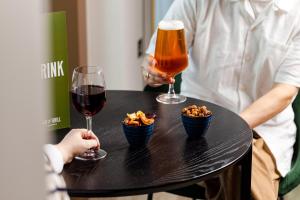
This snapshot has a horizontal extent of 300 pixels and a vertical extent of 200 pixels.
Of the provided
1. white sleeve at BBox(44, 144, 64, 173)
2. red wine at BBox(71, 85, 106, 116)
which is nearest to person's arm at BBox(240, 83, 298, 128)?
red wine at BBox(71, 85, 106, 116)

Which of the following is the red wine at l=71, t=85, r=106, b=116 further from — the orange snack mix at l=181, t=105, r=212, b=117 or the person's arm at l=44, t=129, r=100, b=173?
the orange snack mix at l=181, t=105, r=212, b=117

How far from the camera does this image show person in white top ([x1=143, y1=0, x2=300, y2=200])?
165cm

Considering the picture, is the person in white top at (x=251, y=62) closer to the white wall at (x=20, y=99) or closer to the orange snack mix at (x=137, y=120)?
the orange snack mix at (x=137, y=120)

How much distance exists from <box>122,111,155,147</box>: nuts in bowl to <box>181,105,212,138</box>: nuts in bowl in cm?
10

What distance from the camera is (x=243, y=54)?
5.74ft

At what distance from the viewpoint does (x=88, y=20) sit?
257 cm

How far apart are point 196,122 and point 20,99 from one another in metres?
0.98

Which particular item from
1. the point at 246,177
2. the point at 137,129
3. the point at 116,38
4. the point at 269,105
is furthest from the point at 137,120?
the point at 116,38

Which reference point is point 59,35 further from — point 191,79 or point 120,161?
point 191,79

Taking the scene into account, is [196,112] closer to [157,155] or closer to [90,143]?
[157,155]

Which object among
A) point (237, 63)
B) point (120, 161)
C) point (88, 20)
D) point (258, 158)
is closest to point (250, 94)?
point (237, 63)

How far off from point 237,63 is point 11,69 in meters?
1.56

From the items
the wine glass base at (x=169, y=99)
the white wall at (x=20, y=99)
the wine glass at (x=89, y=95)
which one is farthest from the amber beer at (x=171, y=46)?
the white wall at (x=20, y=99)

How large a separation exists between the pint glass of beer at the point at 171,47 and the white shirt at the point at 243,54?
0.39 meters
